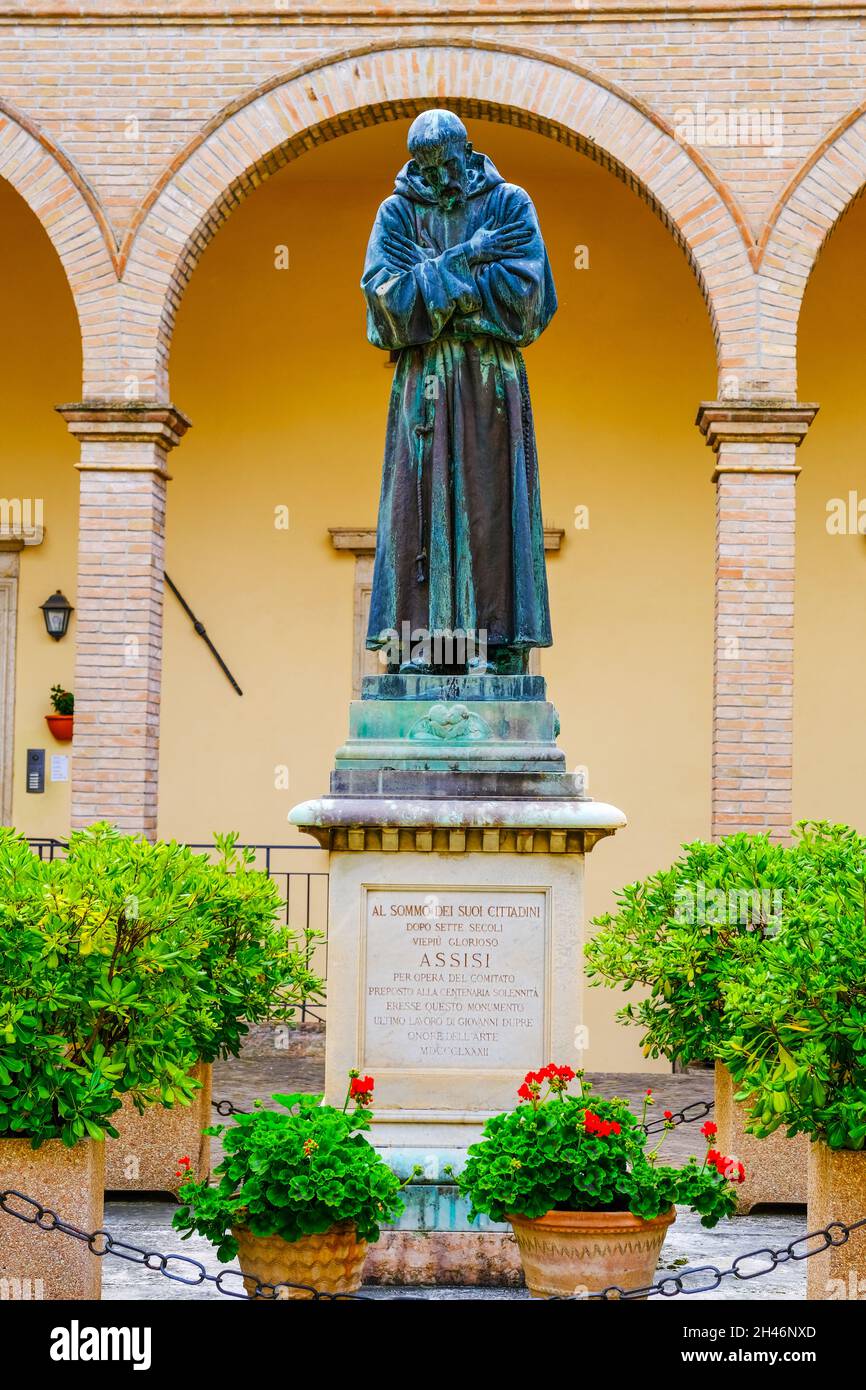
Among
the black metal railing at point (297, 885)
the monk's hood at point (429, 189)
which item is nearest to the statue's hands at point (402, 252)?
the monk's hood at point (429, 189)

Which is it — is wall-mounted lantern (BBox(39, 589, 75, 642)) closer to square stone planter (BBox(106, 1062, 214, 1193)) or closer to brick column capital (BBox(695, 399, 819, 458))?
brick column capital (BBox(695, 399, 819, 458))

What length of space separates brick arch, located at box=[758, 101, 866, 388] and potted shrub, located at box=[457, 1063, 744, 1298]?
22.5ft

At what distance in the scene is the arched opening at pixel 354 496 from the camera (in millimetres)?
12922

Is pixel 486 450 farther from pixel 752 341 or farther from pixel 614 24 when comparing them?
pixel 614 24

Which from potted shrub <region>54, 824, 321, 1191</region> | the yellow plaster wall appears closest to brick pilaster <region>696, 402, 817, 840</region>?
the yellow plaster wall

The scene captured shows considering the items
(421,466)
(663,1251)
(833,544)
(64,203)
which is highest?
(64,203)

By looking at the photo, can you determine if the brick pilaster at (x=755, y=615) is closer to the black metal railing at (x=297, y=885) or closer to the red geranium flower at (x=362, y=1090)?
the black metal railing at (x=297, y=885)

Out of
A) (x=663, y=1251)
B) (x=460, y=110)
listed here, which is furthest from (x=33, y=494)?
(x=663, y=1251)

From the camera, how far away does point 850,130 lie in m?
10.3

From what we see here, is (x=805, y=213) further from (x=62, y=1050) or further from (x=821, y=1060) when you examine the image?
(x=62, y=1050)

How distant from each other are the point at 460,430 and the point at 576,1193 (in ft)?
7.98

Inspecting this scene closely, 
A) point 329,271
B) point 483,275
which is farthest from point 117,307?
point 483,275

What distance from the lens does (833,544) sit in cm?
1288

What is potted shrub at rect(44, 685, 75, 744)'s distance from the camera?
41.9 feet
